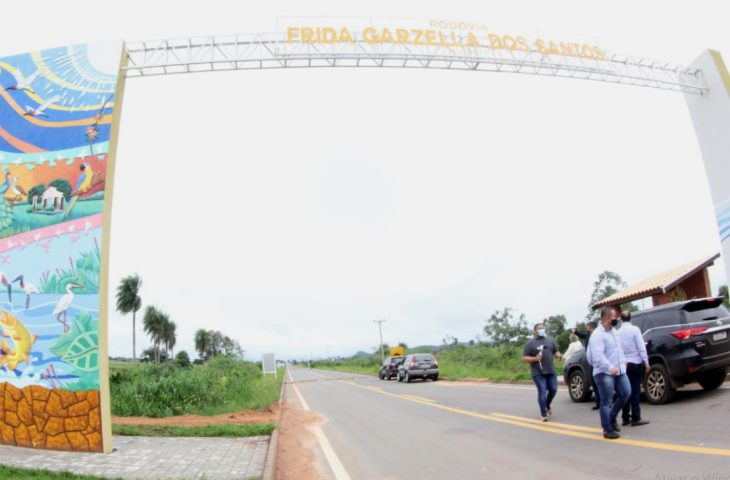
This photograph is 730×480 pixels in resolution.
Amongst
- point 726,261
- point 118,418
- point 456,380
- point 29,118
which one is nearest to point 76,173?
point 29,118

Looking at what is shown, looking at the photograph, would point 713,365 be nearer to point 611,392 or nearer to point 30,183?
point 611,392

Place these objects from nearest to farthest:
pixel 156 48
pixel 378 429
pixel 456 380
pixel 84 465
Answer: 1. pixel 84 465
2. pixel 378 429
3. pixel 156 48
4. pixel 456 380

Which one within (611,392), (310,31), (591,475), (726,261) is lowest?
(591,475)

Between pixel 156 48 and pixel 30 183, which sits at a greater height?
pixel 156 48

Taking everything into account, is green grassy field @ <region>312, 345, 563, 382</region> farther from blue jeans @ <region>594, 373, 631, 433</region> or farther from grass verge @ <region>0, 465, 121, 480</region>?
grass verge @ <region>0, 465, 121, 480</region>

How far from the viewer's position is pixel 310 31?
13375 mm

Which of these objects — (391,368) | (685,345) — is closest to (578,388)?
(685,345)

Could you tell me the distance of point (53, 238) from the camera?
866cm

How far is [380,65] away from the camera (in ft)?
45.4

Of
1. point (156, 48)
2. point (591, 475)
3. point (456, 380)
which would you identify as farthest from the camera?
point (456, 380)

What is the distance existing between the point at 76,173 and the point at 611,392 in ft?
30.9

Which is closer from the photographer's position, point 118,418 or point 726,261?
point 118,418

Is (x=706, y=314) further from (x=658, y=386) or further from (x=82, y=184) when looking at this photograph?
(x=82, y=184)

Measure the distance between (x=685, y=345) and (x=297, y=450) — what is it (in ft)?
22.9
